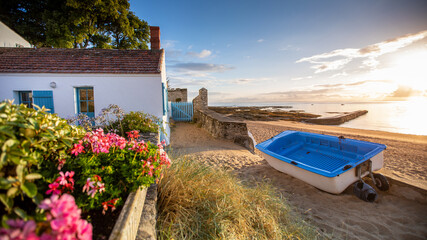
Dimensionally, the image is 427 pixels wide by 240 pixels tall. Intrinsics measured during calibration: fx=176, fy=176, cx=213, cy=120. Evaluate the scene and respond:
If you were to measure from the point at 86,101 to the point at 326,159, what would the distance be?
9988 mm

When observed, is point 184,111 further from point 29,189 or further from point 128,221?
point 29,189

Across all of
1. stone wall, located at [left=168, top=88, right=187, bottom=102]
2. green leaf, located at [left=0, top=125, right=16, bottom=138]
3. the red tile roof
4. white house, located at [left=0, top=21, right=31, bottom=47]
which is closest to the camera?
green leaf, located at [left=0, top=125, right=16, bottom=138]

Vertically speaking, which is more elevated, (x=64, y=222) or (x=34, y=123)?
(x=34, y=123)

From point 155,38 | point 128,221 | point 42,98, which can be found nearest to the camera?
point 128,221

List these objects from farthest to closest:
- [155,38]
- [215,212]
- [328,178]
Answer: [155,38] < [328,178] < [215,212]

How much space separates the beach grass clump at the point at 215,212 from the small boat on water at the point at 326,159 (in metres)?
1.75

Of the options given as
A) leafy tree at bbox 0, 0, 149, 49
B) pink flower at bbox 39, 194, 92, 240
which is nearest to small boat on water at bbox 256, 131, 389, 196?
pink flower at bbox 39, 194, 92, 240

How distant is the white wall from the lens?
7.45 meters

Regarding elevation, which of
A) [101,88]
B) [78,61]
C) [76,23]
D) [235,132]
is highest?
[76,23]

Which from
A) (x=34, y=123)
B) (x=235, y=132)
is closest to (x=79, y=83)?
(x=235, y=132)

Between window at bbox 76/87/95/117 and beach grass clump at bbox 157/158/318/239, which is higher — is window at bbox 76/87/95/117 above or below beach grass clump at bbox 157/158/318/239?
above

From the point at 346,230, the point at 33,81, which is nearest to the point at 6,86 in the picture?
the point at 33,81

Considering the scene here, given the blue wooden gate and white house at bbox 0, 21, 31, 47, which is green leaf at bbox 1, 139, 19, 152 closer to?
the blue wooden gate

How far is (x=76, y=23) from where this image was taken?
14531mm
